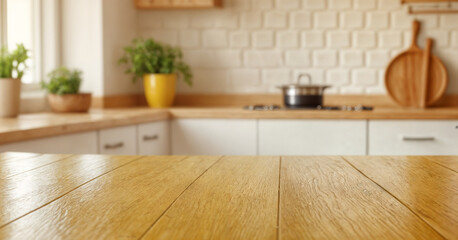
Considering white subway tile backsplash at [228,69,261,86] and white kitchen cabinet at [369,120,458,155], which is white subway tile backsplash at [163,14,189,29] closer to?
white subway tile backsplash at [228,69,261,86]

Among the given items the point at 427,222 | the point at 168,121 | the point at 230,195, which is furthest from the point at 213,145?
the point at 427,222

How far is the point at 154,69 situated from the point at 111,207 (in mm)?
2772

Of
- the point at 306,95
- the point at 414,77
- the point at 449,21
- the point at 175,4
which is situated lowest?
the point at 306,95

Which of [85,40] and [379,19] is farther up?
[379,19]

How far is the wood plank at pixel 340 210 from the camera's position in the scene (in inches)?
26.0

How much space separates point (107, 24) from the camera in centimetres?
Answer: 344

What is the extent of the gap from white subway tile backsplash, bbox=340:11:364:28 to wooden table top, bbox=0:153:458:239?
255 cm

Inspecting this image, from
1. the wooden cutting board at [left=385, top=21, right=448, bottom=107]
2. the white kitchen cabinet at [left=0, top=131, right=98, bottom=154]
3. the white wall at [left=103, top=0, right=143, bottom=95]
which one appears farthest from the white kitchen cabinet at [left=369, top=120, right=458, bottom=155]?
the white wall at [left=103, top=0, right=143, bottom=95]

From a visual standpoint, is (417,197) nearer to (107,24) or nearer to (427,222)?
(427,222)

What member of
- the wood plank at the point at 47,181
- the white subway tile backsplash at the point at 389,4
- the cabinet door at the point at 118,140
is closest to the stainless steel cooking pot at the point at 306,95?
the white subway tile backsplash at the point at 389,4

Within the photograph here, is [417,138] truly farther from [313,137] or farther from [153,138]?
[153,138]

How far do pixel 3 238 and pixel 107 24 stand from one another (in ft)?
9.58

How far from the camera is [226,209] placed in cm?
79

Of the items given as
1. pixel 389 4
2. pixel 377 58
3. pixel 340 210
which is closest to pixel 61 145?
pixel 340 210
